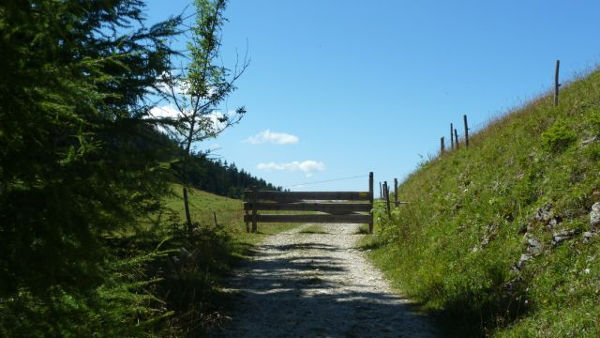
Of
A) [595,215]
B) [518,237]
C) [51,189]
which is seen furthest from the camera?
[518,237]

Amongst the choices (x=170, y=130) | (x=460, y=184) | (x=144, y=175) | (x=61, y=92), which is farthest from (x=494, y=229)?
(x=61, y=92)

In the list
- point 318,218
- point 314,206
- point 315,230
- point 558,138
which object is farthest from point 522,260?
point 315,230

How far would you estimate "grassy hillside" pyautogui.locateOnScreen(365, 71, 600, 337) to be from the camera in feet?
21.5

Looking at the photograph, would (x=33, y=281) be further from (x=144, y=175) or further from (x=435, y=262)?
(x=435, y=262)

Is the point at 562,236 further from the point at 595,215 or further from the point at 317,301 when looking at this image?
the point at 317,301

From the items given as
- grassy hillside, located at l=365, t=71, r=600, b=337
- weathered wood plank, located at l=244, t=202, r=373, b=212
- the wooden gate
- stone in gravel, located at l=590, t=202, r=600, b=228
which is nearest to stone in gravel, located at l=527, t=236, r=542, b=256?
grassy hillside, located at l=365, t=71, r=600, b=337

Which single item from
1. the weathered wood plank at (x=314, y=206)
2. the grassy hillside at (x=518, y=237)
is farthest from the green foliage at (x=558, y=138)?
the weathered wood plank at (x=314, y=206)

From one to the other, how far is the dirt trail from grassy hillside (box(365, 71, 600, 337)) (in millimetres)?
546

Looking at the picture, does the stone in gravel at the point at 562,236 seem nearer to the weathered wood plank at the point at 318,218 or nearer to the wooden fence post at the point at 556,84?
the wooden fence post at the point at 556,84

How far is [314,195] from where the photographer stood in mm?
21281

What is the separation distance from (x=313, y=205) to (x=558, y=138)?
38.9 feet

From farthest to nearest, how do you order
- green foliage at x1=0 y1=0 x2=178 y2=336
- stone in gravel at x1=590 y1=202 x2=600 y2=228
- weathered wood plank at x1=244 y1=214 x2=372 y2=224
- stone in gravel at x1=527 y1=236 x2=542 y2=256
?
weathered wood plank at x1=244 y1=214 x2=372 y2=224 < stone in gravel at x1=527 y1=236 x2=542 y2=256 < stone in gravel at x1=590 y1=202 x2=600 y2=228 < green foliage at x1=0 y1=0 x2=178 y2=336

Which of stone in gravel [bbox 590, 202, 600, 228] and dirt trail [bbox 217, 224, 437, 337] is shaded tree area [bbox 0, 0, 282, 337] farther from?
stone in gravel [bbox 590, 202, 600, 228]

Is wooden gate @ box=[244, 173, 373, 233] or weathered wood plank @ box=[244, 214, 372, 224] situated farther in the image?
wooden gate @ box=[244, 173, 373, 233]
